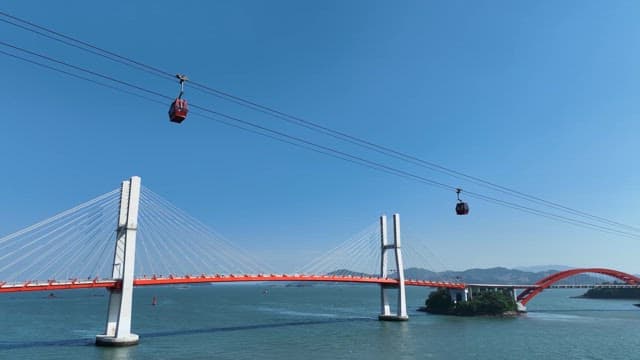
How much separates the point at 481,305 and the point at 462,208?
50.0 meters

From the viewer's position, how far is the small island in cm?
6600

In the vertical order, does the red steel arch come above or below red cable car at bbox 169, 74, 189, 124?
below

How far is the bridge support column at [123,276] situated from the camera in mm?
34562

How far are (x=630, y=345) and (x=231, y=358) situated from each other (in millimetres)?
34169

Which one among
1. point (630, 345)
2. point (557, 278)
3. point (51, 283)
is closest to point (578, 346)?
point (630, 345)

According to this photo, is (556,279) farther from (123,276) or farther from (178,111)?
(178,111)

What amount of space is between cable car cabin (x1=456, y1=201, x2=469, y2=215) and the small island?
48913 mm

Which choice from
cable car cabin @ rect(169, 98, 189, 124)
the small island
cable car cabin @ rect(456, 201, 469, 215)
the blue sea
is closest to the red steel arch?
the small island

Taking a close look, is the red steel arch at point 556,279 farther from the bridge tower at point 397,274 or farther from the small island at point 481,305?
the bridge tower at point 397,274

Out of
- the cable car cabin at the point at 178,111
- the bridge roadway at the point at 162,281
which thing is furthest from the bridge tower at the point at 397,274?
the cable car cabin at the point at 178,111

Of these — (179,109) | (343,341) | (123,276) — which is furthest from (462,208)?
(123,276)

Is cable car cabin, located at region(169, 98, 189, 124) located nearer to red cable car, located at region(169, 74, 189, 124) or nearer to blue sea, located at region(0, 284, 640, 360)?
red cable car, located at region(169, 74, 189, 124)

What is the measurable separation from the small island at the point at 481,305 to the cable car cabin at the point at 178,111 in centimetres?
6222

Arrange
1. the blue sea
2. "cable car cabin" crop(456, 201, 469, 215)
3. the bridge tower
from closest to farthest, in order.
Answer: "cable car cabin" crop(456, 201, 469, 215) < the blue sea < the bridge tower
